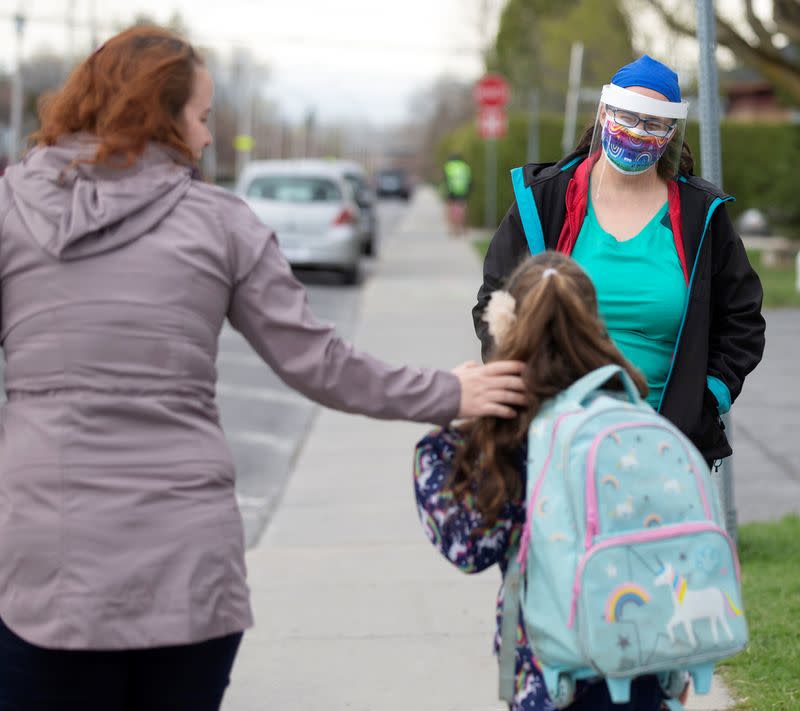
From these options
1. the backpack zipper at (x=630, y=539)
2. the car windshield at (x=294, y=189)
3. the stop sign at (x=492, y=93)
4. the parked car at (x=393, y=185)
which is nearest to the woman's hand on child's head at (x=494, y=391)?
the backpack zipper at (x=630, y=539)

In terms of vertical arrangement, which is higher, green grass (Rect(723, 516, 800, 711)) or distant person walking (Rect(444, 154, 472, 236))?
green grass (Rect(723, 516, 800, 711))

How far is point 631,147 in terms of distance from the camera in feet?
11.1

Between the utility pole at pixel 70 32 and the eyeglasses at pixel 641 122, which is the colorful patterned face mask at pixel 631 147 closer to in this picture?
the eyeglasses at pixel 641 122

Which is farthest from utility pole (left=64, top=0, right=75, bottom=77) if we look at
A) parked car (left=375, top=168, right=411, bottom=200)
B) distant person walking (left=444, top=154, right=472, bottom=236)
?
parked car (left=375, top=168, right=411, bottom=200)

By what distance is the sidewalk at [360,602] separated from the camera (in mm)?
4492

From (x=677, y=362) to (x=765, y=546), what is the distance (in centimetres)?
319

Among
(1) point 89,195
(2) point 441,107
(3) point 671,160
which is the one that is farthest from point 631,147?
(2) point 441,107

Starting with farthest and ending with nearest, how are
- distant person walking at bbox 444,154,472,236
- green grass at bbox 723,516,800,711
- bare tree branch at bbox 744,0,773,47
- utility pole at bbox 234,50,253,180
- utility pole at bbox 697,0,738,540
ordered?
utility pole at bbox 234,50,253,180 → distant person walking at bbox 444,154,472,236 → bare tree branch at bbox 744,0,773,47 → utility pole at bbox 697,0,738,540 → green grass at bbox 723,516,800,711

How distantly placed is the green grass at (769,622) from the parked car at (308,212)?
508 inches

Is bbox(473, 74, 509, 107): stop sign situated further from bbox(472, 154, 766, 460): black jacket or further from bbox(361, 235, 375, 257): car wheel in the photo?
bbox(472, 154, 766, 460): black jacket

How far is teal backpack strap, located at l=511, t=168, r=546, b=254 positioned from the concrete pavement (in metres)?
1.58

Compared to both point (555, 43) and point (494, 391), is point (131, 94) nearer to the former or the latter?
point (494, 391)

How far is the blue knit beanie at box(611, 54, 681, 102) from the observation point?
3420mm

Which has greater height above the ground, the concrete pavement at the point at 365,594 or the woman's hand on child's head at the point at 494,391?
the woman's hand on child's head at the point at 494,391
